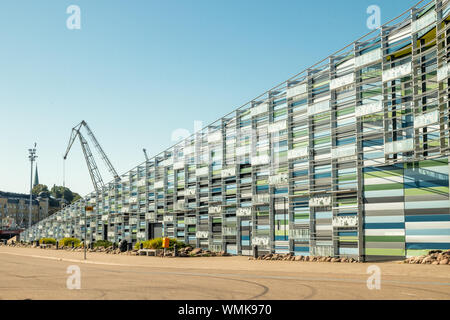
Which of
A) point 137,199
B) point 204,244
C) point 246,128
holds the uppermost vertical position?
point 246,128

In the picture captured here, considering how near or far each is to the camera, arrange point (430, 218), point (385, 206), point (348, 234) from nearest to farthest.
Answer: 1. point (430, 218)
2. point (385, 206)
3. point (348, 234)

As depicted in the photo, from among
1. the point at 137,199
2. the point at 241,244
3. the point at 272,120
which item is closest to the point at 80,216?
the point at 137,199

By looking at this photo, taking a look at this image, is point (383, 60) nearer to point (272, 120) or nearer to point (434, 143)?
point (434, 143)

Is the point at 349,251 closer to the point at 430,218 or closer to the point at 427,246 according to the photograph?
the point at 427,246

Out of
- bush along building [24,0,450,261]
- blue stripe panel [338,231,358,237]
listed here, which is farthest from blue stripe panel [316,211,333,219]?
blue stripe panel [338,231,358,237]

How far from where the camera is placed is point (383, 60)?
31844 mm

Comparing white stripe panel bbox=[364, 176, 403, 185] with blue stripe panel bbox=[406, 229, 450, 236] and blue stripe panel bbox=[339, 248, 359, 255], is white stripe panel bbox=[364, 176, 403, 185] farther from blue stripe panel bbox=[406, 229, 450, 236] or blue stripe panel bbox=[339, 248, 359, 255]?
blue stripe panel bbox=[339, 248, 359, 255]

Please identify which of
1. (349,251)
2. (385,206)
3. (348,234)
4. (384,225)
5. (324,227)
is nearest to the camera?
(385,206)

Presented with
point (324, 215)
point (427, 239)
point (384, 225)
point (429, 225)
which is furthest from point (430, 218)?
point (324, 215)

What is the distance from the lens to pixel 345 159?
114 ft

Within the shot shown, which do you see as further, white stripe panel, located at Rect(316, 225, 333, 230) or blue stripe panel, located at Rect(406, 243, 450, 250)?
white stripe panel, located at Rect(316, 225, 333, 230)

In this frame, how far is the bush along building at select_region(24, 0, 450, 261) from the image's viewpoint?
95.3 feet
